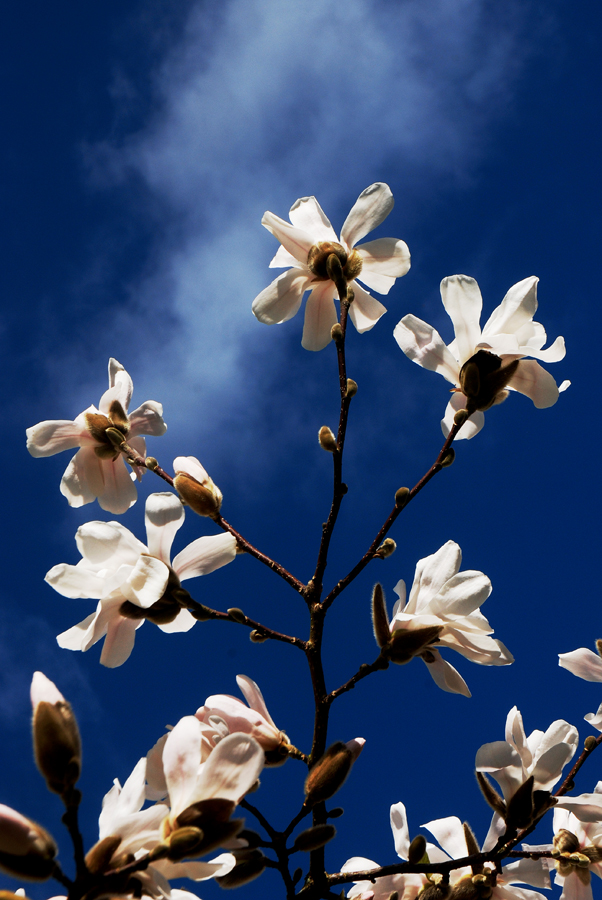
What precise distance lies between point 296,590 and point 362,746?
361mm

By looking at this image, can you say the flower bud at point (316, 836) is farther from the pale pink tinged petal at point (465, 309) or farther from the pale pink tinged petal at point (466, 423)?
the pale pink tinged petal at point (465, 309)

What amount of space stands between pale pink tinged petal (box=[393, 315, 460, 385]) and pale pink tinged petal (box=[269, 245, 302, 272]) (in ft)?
1.09

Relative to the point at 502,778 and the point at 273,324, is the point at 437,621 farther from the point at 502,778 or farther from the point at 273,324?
the point at 273,324

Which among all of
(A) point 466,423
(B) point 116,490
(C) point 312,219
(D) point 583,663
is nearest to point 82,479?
(B) point 116,490

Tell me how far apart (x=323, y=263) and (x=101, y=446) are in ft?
2.63

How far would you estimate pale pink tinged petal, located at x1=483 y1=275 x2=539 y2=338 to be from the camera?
1.76m

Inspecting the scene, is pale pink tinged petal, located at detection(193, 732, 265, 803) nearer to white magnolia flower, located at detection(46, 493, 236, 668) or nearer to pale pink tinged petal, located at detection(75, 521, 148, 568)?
white magnolia flower, located at detection(46, 493, 236, 668)

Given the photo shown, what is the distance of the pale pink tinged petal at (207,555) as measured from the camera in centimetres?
150

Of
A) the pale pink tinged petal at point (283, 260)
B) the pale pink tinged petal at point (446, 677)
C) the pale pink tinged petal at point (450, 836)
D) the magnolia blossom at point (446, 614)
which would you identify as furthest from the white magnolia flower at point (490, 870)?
the pale pink tinged petal at point (283, 260)

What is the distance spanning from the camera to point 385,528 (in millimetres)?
1632

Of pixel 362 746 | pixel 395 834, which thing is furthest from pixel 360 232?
pixel 395 834

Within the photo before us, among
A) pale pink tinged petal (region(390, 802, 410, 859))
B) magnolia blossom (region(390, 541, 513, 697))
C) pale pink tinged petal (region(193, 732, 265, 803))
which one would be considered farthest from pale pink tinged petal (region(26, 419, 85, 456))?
pale pink tinged petal (region(390, 802, 410, 859))

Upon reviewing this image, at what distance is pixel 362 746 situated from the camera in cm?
145

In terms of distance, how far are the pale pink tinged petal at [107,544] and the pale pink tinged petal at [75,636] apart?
0.44 ft
